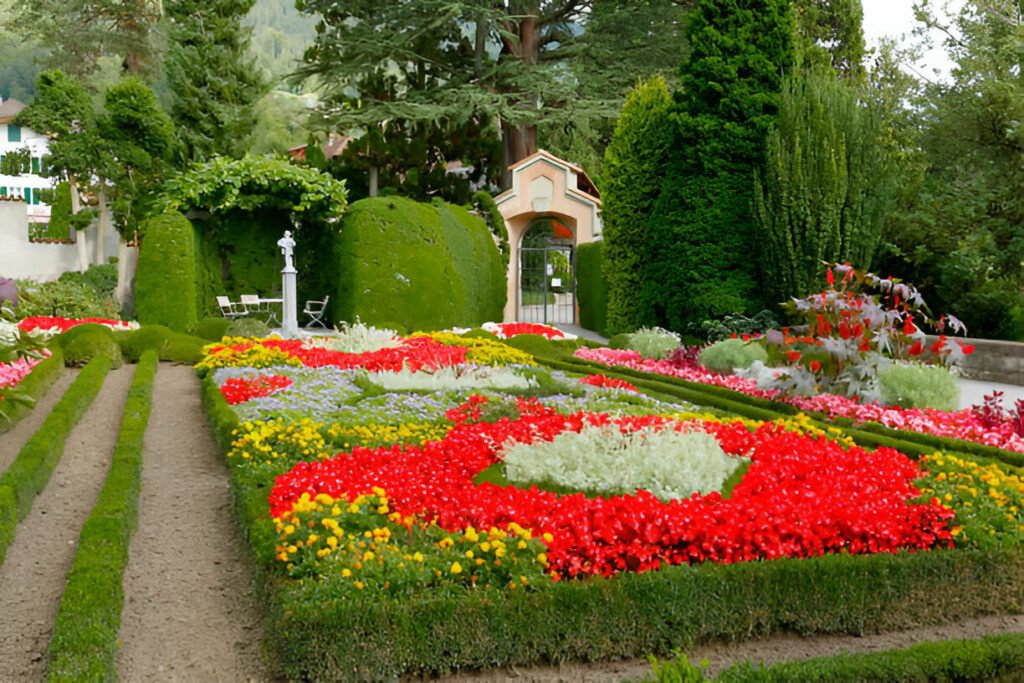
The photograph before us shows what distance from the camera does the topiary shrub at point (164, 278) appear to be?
49.4ft

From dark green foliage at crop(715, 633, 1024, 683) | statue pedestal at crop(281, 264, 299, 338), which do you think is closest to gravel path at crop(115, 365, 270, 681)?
dark green foliage at crop(715, 633, 1024, 683)

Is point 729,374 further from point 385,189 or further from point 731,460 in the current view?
point 385,189

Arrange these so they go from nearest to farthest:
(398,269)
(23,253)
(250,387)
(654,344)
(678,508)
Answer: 1. (678,508)
2. (250,387)
3. (654,344)
4. (398,269)
5. (23,253)

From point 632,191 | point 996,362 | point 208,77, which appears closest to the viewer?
point 996,362

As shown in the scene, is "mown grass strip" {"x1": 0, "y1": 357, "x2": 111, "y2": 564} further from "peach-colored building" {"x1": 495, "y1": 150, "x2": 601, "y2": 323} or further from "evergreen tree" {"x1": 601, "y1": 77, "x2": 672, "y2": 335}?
"peach-colored building" {"x1": 495, "y1": 150, "x2": 601, "y2": 323}

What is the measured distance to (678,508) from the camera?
4133mm

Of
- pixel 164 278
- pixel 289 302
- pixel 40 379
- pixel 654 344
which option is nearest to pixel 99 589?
pixel 40 379

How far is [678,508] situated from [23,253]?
21202 millimetres

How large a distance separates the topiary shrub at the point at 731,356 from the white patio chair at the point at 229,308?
987 centimetres

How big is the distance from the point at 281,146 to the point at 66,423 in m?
27.5

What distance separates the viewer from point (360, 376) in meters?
8.97

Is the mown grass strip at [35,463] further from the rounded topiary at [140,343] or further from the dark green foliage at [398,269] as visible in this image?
the dark green foliage at [398,269]

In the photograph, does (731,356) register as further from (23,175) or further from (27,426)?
(23,175)

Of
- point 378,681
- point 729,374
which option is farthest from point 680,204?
point 378,681
